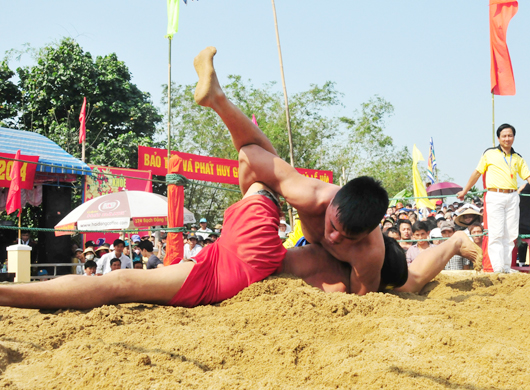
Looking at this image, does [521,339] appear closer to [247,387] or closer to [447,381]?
[447,381]

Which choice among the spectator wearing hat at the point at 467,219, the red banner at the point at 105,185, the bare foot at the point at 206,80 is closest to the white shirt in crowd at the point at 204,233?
the bare foot at the point at 206,80

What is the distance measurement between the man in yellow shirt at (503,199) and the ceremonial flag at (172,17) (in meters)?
4.99

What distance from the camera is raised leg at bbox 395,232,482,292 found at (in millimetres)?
3605

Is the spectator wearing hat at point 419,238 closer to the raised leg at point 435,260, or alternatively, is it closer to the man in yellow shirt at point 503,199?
the man in yellow shirt at point 503,199

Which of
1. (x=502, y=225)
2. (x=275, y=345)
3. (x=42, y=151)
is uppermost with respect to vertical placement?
(x=42, y=151)

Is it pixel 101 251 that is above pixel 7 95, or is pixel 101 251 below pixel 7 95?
below

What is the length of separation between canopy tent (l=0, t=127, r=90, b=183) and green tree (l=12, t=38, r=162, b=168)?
4.69 metres

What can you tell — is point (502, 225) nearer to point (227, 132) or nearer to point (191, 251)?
point (191, 251)

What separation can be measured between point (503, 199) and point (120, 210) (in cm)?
600

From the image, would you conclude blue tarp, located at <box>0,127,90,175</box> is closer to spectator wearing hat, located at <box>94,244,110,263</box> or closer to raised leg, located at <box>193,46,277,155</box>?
spectator wearing hat, located at <box>94,244,110,263</box>

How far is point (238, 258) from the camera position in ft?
9.38

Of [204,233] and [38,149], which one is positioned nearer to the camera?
[204,233]

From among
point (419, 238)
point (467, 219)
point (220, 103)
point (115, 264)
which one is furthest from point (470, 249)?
point (115, 264)

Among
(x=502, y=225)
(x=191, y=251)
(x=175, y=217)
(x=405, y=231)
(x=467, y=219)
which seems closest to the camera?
(x=175, y=217)
